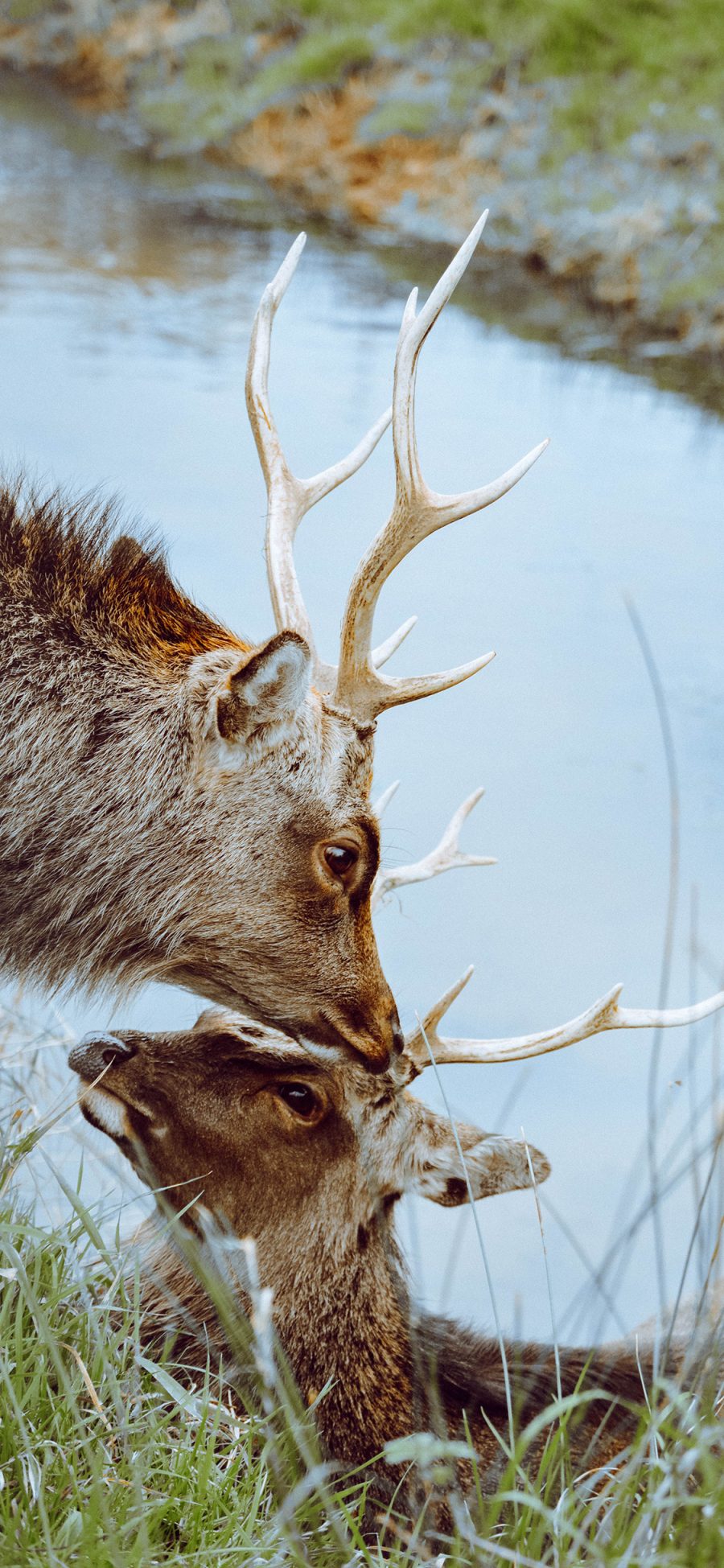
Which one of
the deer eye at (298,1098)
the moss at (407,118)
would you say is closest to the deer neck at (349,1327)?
the deer eye at (298,1098)

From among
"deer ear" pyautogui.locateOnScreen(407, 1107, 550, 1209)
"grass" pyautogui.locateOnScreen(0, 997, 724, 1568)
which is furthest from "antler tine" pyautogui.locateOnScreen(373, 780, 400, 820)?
"grass" pyautogui.locateOnScreen(0, 997, 724, 1568)

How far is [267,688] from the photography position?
84.7 inches

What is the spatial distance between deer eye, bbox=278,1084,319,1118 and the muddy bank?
11.0ft

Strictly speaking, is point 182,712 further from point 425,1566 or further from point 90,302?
point 90,302

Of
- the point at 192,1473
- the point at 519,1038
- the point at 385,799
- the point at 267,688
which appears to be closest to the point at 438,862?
the point at 385,799

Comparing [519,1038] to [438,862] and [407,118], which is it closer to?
[438,862]

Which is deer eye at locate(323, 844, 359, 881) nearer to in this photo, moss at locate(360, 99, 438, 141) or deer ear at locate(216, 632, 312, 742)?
deer ear at locate(216, 632, 312, 742)

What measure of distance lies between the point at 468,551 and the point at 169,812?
2.18 metres

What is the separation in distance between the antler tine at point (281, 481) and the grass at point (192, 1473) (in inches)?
40.4

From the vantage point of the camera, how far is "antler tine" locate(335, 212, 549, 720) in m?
2.24

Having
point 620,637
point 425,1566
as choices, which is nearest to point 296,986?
point 425,1566

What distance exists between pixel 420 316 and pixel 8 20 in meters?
5.05

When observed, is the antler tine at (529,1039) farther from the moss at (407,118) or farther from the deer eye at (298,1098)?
the moss at (407,118)

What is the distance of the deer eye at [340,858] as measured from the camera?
226 centimetres
